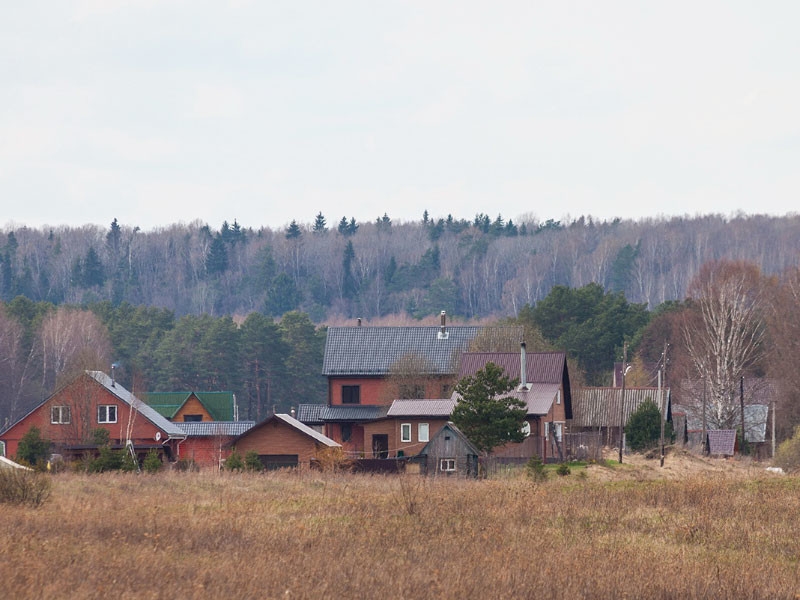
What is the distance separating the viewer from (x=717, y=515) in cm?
2159

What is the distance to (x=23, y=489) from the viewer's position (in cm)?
2030

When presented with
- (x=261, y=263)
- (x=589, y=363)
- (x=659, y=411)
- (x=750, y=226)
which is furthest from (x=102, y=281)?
(x=659, y=411)

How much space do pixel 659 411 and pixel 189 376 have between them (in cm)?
5035

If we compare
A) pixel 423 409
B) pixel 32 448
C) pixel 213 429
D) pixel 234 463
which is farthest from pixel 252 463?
pixel 213 429

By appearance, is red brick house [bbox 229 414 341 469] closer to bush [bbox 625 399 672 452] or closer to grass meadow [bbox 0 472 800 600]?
bush [bbox 625 399 672 452]

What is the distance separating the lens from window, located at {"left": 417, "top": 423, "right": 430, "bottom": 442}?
52.5 m

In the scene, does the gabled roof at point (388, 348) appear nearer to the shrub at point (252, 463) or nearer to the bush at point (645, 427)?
the bush at point (645, 427)

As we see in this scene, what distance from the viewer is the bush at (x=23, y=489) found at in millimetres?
20250

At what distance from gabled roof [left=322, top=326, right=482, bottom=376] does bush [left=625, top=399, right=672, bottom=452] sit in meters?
12.2

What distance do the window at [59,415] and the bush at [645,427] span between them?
90.2 ft

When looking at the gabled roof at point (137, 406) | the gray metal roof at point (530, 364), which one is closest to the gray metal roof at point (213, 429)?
the gabled roof at point (137, 406)

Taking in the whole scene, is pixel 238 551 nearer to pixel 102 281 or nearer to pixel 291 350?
pixel 291 350

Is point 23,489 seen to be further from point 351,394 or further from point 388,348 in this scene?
point 388,348

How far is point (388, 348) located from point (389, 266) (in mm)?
116523
